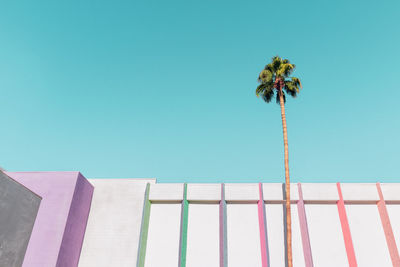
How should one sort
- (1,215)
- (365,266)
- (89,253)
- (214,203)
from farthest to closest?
(214,203) → (89,253) → (365,266) → (1,215)

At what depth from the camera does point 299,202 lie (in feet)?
65.5

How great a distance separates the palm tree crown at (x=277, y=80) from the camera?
19531 millimetres

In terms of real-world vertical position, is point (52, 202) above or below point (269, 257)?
above

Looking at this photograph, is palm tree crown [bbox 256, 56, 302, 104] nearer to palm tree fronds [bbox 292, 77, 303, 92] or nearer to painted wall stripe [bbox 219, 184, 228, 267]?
palm tree fronds [bbox 292, 77, 303, 92]

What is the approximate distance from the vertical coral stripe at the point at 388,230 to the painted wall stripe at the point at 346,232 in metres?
2.98

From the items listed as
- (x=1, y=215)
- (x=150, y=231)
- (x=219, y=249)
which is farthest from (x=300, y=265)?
(x=1, y=215)

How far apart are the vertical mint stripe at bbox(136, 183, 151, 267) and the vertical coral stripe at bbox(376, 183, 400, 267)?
64.0ft

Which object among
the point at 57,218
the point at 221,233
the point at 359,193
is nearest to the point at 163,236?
the point at 221,233

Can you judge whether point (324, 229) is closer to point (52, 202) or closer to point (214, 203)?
point (214, 203)

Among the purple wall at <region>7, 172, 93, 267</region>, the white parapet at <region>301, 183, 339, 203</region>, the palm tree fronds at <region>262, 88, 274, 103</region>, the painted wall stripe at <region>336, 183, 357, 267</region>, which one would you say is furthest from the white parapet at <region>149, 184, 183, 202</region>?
the painted wall stripe at <region>336, 183, 357, 267</region>

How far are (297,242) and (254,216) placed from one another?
12.6ft

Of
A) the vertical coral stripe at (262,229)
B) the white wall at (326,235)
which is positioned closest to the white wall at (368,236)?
the white wall at (326,235)

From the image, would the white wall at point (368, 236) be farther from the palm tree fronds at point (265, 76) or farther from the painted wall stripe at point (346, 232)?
the palm tree fronds at point (265, 76)

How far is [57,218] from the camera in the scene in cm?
1744
